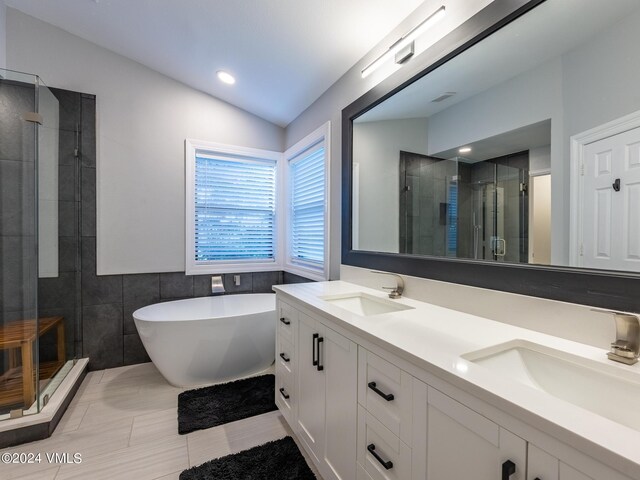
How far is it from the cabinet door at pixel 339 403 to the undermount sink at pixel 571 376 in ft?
1.57

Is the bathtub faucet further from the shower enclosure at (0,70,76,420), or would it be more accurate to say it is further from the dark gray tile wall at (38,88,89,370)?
the shower enclosure at (0,70,76,420)

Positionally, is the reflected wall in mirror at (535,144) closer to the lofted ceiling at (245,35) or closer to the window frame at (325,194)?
the lofted ceiling at (245,35)

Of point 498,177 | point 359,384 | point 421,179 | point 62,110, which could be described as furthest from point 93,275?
point 498,177

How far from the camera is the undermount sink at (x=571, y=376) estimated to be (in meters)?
0.74

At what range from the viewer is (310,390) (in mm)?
1521

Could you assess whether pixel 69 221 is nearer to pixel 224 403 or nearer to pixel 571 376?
pixel 224 403

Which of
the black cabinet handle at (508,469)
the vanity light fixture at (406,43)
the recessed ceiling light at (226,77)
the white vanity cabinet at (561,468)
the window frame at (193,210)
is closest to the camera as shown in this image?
the white vanity cabinet at (561,468)

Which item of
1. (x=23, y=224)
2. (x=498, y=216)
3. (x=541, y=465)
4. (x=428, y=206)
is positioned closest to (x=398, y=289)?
(x=428, y=206)

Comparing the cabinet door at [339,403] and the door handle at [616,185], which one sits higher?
the door handle at [616,185]

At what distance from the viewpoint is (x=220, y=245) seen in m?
3.29

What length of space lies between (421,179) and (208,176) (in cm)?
233

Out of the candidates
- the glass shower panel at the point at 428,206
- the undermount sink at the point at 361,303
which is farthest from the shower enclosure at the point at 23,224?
the glass shower panel at the point at 428,206

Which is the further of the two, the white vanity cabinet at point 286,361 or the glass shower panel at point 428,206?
the white vanity cabinet at point 286,361

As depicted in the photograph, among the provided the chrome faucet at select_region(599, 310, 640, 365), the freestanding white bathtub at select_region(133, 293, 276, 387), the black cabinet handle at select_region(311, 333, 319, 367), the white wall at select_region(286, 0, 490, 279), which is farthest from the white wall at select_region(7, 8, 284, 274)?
the chrome faucet at select_region(599, 310, 640, 365)
